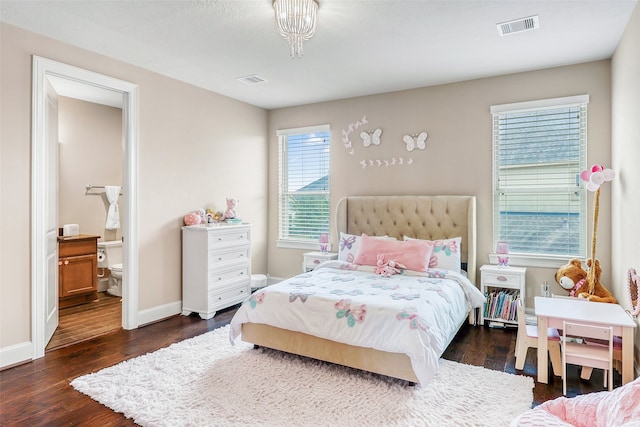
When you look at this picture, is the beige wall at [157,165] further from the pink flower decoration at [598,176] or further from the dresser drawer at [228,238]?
the pink flower decoration at [598,176]

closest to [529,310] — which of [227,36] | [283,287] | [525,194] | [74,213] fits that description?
[525,194]

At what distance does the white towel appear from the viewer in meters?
5.59

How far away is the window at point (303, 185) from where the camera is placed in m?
5.43

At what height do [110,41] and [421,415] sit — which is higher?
[110,41]

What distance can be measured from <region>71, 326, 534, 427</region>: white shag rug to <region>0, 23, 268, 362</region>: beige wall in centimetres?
112

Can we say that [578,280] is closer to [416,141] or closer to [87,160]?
[416,141]

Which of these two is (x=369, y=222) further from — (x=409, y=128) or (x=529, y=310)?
(x=529, y=310)

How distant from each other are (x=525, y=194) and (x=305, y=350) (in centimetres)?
290

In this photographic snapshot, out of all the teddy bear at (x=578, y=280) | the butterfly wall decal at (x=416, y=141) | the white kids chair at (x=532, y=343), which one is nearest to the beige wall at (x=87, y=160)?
the butterfly wall decal at (x=416, y=141)

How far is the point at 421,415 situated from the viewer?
2311mm

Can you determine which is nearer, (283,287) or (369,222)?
(283,287)

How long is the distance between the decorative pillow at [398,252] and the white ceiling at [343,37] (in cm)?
185

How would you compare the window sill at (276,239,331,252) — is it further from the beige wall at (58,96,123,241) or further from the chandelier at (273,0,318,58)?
the chandelier at (273,0,318,58)

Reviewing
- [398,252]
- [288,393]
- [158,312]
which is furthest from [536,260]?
[158,312]
